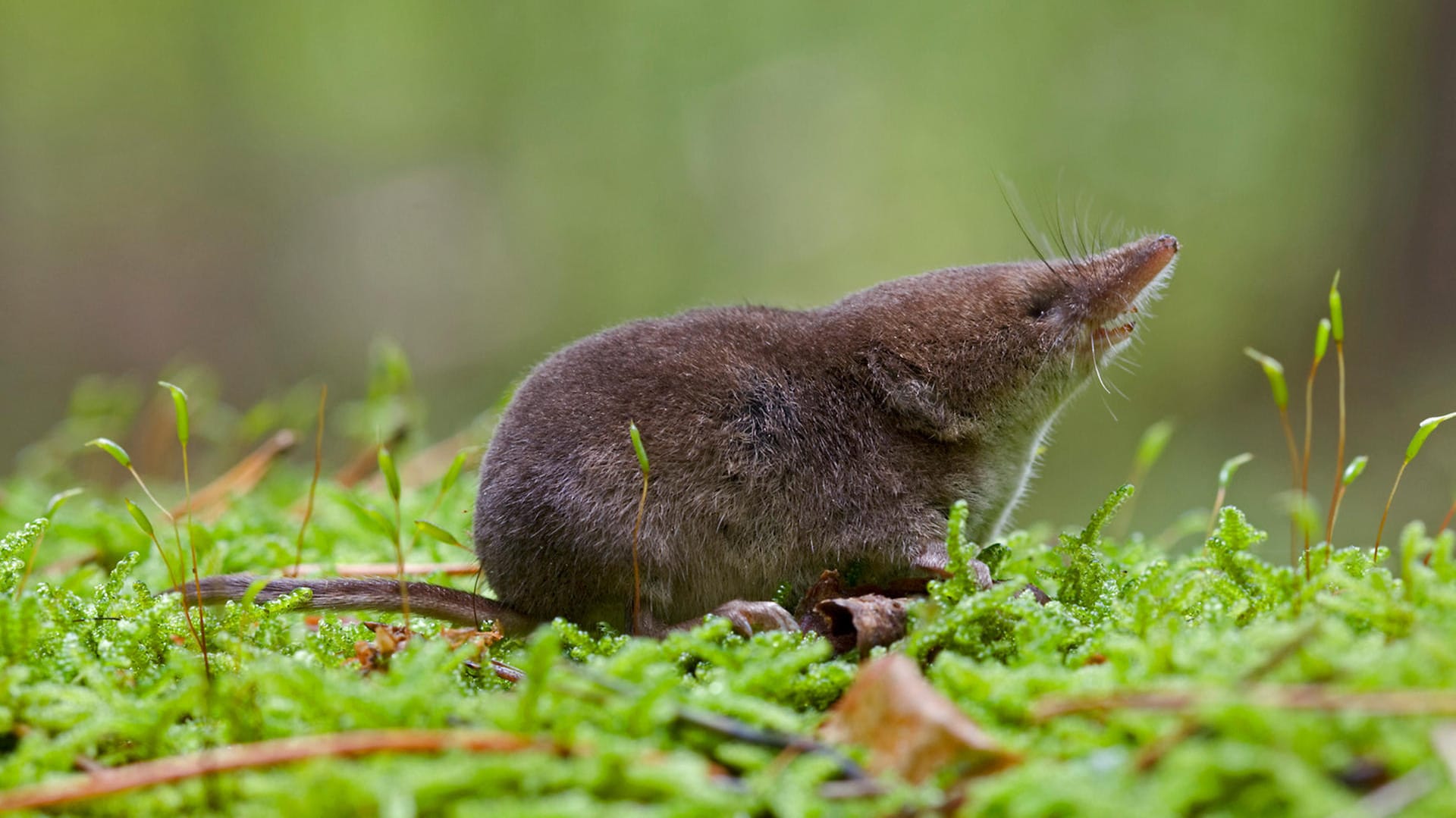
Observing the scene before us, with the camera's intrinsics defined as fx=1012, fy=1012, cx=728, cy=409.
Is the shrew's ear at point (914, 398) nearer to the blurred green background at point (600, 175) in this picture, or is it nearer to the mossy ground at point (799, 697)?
the mossy ground at point (799, 697)

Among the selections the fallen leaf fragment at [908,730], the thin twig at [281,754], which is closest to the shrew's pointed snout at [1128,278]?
the fallen leaf fragment at [908,730]

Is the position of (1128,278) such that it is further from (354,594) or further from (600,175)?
(600,175)

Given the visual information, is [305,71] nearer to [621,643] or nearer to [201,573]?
[201,573]

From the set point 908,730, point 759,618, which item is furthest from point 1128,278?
point 908,730

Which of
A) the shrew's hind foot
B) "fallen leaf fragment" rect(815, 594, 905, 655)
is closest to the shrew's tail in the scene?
the shrew's hind foot

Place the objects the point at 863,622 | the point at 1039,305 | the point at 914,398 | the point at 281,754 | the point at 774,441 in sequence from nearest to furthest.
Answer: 1. the point at 281,754
2. the point at 863,622
3. the point at 774,441
4. the point at 914,398
5. the point at 1039,305

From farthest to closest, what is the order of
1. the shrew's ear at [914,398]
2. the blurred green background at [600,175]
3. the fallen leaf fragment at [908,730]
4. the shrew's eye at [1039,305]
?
1. the blurred green background at [600,175]
2. the shrew's eye at [1039,305]
3. the shrew's ear at [914,398]
4. the fallen leaf fragment at [908,730]
